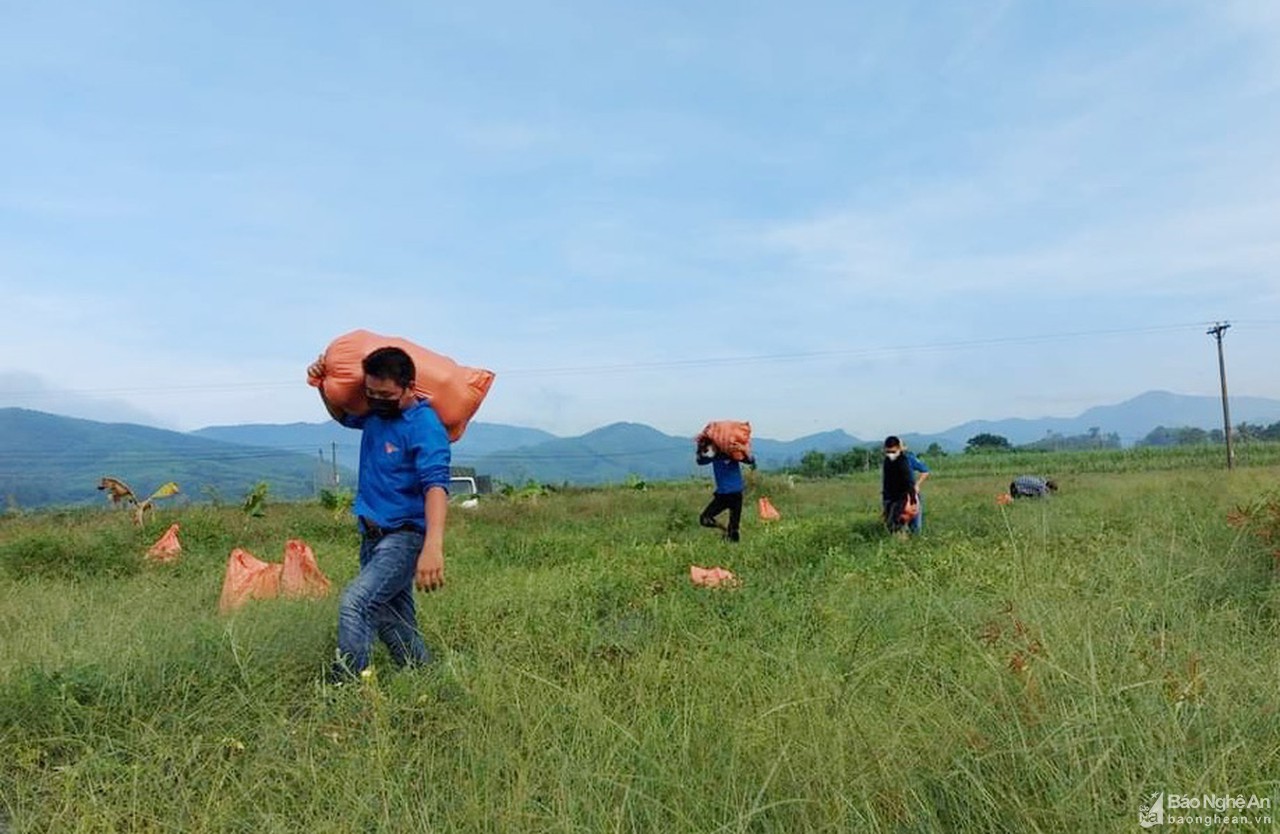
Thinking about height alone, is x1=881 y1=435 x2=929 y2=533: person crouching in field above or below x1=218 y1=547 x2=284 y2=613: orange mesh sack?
above

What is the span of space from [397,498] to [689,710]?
1.53 meters

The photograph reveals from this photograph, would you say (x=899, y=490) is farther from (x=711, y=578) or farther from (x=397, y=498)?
(x=397, y=498)

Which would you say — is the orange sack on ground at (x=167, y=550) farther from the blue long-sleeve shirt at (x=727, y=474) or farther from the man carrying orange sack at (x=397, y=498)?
the man carrying orange sack at (x=397, y=498)

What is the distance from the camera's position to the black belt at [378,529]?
343 cm

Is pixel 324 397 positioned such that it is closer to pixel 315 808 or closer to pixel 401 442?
pixel 401 442

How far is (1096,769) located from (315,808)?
1.93 m

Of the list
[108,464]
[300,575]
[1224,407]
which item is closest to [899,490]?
[300,575]

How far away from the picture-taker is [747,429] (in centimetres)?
980

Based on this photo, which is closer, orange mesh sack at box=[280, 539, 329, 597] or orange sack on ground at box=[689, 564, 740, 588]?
orange sack on ground at box=[689, 564, 740, 588]

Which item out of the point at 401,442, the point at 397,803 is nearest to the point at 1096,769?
the point at 397,803

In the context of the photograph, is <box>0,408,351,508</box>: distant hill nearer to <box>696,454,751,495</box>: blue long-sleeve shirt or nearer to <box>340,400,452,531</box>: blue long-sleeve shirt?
<box>696,454,751,495</box>: blue long-sleeve shirt

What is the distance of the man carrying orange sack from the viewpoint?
331 cm

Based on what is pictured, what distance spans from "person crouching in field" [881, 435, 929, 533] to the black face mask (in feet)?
19.9

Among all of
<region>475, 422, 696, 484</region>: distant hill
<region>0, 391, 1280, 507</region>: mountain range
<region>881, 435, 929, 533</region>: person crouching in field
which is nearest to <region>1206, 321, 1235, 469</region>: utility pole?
<region>0, 391, 1280, 507</region>: mountain range
